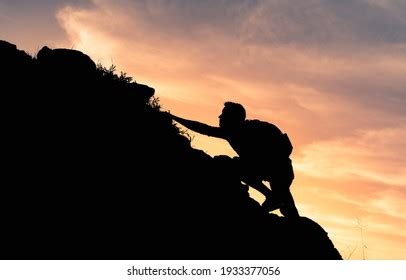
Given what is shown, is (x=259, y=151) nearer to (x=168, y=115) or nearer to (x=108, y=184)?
(x=168, y=115)

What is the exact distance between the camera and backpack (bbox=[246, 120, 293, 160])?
12867 mm

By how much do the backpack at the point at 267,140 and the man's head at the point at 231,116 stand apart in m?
0.32

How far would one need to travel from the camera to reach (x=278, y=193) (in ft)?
44.2

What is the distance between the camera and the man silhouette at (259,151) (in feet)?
42.1

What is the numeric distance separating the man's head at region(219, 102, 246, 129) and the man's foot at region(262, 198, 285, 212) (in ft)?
8.11

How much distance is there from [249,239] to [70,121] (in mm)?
5377

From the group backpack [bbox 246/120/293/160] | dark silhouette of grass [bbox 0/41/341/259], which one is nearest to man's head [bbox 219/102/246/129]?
backpack [bbox 246/120/293/160]

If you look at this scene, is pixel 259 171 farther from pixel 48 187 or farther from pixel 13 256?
pixel 13 256

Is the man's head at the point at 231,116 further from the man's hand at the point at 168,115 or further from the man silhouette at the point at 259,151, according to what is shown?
the man's hand at the point at 168,115

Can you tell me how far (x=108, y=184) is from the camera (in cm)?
1071

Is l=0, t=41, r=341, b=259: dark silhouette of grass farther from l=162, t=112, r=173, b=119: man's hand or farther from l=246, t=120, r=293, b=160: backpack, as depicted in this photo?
l=246, t=120, r=293, b=160: backpack

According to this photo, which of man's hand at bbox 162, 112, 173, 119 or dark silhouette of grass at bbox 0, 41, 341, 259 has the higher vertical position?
man's hand at bbox 162, 112, 173, 119

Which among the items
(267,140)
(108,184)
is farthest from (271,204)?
(108,184)

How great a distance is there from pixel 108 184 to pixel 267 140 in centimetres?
463
